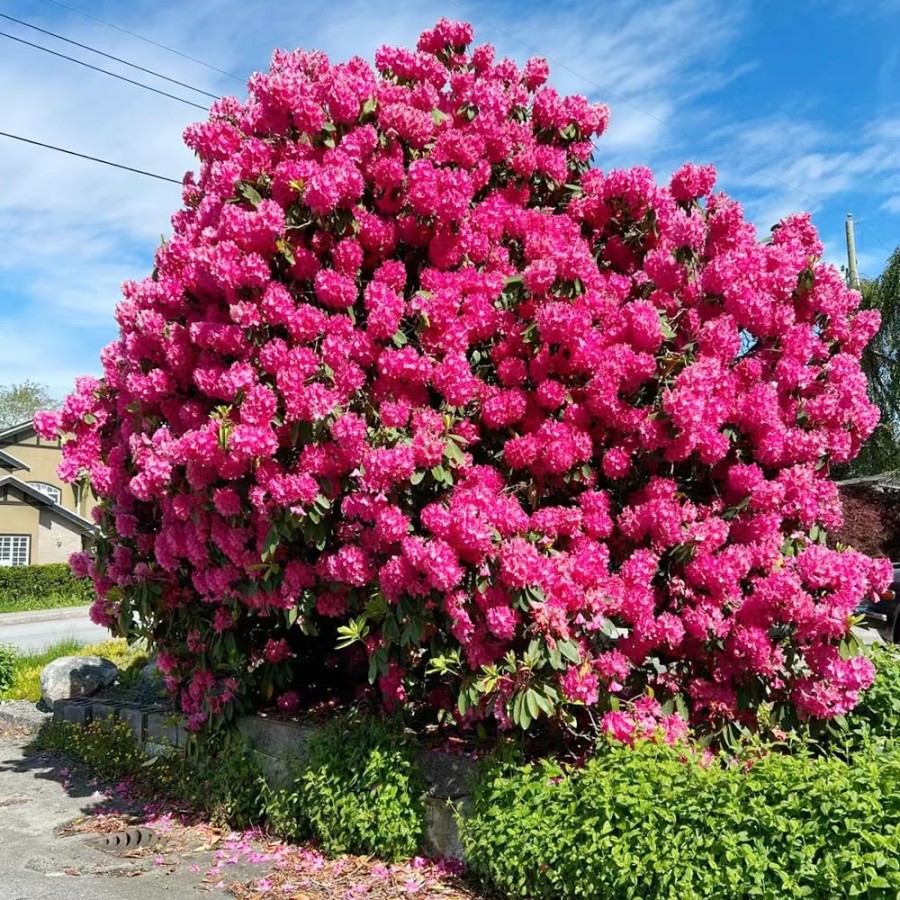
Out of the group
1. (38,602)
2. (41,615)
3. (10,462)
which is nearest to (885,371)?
(41,615)

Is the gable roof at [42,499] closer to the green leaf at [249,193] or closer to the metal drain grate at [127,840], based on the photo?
the metal drain grate at [127,840]

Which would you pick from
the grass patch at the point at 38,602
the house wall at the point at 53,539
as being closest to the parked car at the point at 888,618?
the grass patch at the point at 38,602

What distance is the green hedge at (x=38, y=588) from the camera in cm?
2547

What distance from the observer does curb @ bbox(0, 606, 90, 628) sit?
2273 cm

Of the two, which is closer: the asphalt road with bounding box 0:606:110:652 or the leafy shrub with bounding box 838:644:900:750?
the leafy shrub with bounding box 838:644:900:750

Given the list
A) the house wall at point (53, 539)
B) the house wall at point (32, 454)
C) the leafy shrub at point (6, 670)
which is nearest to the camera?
the leafy shrub at point (6, 670)

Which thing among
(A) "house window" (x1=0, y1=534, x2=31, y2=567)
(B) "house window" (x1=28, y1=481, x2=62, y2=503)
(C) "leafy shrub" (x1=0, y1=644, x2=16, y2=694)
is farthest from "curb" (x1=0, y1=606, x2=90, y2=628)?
(B) "house window" (x1=28, y1=481, x2=62, y2=503)

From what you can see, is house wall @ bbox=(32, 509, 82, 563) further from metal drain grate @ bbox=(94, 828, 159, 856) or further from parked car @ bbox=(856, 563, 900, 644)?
metal drain grate @ bbox=(94, 828, 159, 856)

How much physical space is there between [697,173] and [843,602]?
2.49 metres

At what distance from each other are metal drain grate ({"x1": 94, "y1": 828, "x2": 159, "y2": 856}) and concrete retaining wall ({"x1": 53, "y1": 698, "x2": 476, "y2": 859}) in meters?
0.74

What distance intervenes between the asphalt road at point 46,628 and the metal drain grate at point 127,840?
393 inches

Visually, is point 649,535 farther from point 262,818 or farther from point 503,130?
point 262,818

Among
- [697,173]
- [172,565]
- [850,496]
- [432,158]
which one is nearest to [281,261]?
[432,158]

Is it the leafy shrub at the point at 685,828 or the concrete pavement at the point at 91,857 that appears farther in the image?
the concrete pavement at the point at 91,857
